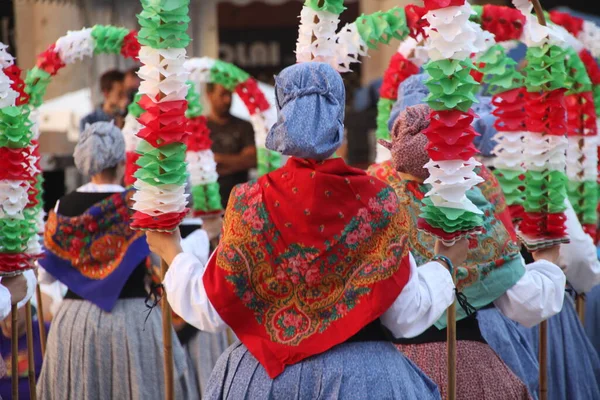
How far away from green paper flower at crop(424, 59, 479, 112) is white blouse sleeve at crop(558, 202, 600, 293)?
4.47 ft

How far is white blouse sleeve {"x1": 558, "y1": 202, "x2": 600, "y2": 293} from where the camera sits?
14.4ft

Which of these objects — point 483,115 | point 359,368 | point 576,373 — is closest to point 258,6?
point 483,115

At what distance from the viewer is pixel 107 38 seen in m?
5.32

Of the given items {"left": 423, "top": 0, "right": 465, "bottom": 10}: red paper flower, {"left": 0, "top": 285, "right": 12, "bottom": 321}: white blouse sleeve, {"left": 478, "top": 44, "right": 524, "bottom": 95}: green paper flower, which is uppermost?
{"left": 423, "top": 0, "right": 465, "bottom": 10}: red paper flower

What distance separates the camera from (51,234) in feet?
16.4

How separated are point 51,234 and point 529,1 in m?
2.73

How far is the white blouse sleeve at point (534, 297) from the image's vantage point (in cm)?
332

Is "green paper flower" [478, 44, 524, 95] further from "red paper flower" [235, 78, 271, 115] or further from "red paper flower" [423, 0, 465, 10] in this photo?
"red paper flower" [235, 78, 271, 115]

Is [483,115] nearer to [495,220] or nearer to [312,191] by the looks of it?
[495,220]

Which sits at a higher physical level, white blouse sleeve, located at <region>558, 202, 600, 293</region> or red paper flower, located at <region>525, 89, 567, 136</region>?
red paper flower, located at <region>525, 89, 567, 136</region>

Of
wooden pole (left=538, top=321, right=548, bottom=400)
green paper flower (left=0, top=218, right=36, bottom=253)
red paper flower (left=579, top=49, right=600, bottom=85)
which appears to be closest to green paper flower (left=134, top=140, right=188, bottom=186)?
green paper flower (left=0, top=218, right=36, bottom=253)

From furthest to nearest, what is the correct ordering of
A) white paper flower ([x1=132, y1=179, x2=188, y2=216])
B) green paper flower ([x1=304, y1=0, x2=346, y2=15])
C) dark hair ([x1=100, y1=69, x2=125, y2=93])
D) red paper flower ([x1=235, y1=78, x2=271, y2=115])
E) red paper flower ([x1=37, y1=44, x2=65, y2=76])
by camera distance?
dark hair ([x1=100, y1=69, x2=125, y2=93]), red paper flower ([x1=235, y1=78, x2=271, y2=115]), red paper flower ([x1=37, y1=44, x2=65, y2=76]), green paper flower ([x1=304, y1=0, x2=346, y2=15]), white paper flower ([x1=132, y1=179, x2=188, y2=216])

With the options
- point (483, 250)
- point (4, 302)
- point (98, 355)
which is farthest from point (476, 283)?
point (98, 355)

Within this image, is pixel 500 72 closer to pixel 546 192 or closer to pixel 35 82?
pixel 546 192
